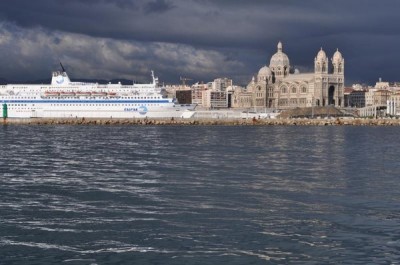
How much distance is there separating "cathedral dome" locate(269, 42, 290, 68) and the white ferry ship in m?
61.8

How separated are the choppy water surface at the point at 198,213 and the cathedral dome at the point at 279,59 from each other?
148 metres

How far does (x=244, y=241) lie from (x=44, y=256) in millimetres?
4120

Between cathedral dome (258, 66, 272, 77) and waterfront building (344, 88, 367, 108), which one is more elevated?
cathedral dome (258, 66, 272, 77)

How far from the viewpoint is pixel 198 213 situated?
56.5ft

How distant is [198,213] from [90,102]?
102462 mm

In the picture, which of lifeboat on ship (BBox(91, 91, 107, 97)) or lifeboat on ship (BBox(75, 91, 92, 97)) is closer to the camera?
lifeboat on ship (BBox(91, 91, 107, 97))

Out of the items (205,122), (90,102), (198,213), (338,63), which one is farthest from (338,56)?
(198,213)

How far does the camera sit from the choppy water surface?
13320mm

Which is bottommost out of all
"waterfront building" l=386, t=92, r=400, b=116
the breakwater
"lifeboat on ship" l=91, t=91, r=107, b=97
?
the breakwater

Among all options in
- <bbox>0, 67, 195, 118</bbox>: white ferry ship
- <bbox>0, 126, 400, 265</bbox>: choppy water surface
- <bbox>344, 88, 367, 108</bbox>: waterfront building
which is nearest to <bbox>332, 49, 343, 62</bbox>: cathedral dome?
<bbox>344, 88, 367, 108</bbox>: waterfront building

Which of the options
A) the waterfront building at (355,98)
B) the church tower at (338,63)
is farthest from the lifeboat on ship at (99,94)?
the waterfront building at (355,98)

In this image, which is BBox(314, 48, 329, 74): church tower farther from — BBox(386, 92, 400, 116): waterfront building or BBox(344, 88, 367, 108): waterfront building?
BBox(344, 88, 367, 108): waterfront building

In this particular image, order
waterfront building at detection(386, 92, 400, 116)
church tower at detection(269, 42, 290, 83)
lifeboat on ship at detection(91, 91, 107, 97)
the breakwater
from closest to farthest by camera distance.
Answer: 1. the breakwater
2. lifeboat on ship at detection(91, 91, 107, 97)
3. waterfront building at detection(386, 92, 400, 116)
4. church tower at detection(269, 42, 290, 83)

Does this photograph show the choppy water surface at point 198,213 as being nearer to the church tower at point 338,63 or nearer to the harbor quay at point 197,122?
the harbor quay at point 197,122
